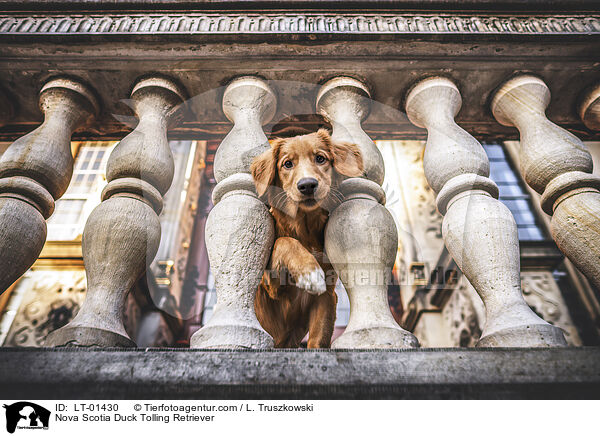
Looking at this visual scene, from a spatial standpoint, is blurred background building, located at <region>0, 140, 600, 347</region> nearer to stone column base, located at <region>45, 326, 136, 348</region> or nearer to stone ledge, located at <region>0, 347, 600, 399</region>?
stone column base, located at <region>45, 326, 136, 348</region>

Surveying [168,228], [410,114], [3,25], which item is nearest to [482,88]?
[410,114]

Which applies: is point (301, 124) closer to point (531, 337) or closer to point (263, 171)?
point (263, 171)

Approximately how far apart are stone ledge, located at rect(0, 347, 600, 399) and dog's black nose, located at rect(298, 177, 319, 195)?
0.77 meters

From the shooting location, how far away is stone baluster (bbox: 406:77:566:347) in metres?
1.34

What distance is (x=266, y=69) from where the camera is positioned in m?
2.27

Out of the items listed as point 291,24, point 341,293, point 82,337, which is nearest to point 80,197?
point 341,293

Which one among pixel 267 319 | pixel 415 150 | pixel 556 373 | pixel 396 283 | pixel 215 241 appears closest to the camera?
pixel 556 373

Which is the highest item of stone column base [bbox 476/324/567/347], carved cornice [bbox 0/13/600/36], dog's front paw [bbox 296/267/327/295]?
carved cornice [bbox 0/13/600/36]

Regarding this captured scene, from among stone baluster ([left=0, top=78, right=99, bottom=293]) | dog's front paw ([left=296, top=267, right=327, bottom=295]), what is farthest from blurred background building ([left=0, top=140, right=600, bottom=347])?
dog's front paw ([left=296, top=267, right=327, bottom=295])

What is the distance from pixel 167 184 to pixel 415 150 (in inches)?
273

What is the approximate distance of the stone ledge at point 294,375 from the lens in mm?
1087

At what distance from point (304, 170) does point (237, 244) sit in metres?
0.48

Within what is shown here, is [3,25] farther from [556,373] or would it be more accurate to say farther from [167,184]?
[556,373]
